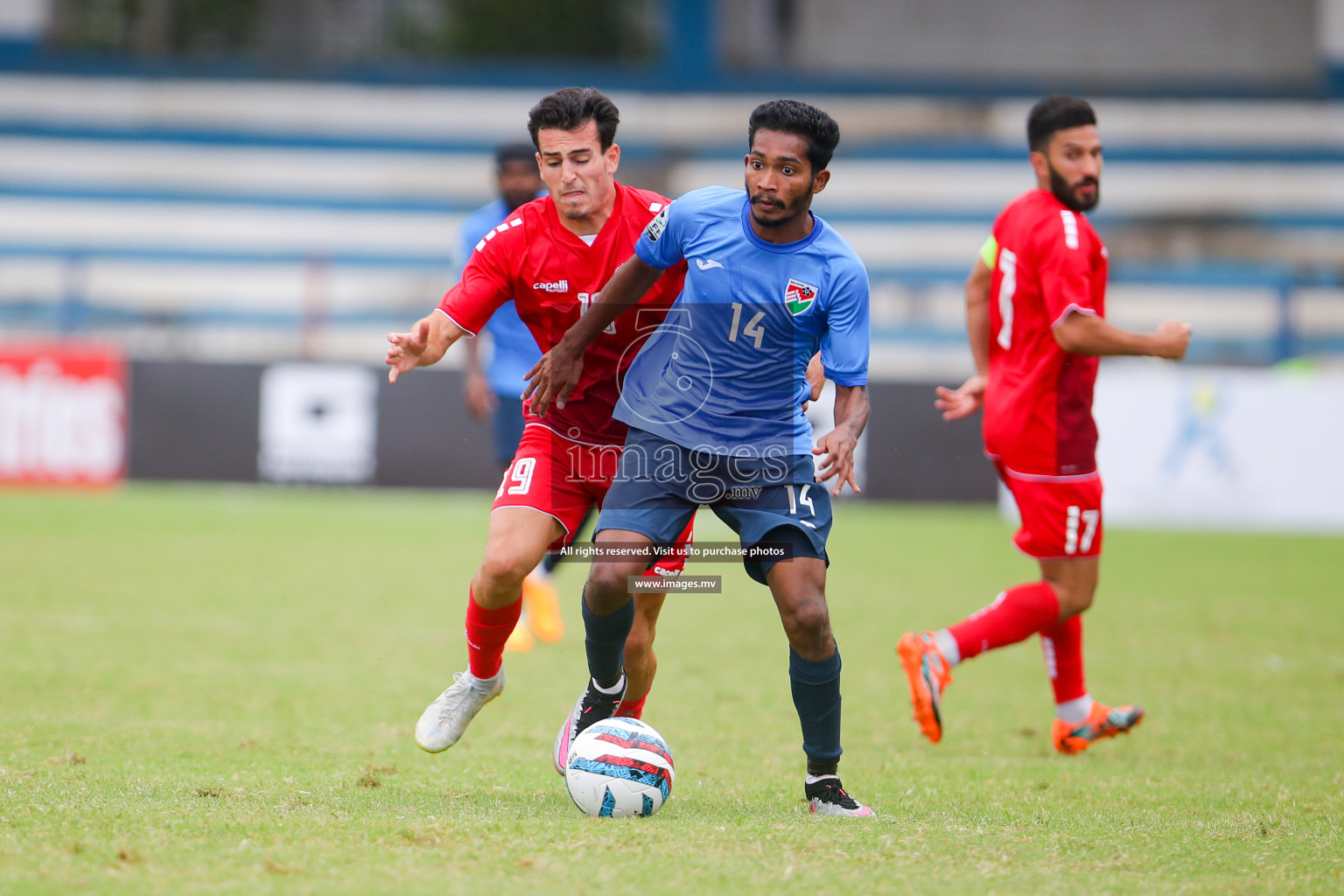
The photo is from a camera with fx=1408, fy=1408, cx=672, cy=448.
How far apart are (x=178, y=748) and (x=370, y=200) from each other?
61.0ft

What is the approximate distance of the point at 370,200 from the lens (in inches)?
873

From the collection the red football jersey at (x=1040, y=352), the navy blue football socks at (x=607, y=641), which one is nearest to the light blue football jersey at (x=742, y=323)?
the navy blue football socks at (x=607, y=641)

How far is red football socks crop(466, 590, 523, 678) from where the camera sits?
4.43 meters

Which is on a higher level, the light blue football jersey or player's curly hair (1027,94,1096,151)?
player's curly hair (1027,94,1096,151)

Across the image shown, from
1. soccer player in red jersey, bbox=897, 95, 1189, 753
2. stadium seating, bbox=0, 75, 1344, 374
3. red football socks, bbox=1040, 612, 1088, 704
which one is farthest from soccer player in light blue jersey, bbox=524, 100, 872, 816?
stadium seating, bbox=0, 75, 1344, 374

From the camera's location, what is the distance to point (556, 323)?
461 cm

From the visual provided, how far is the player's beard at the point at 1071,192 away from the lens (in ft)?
17.4

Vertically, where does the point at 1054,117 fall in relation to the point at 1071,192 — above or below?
above

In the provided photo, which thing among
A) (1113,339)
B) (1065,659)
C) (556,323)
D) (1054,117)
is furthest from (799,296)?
(1065,659)

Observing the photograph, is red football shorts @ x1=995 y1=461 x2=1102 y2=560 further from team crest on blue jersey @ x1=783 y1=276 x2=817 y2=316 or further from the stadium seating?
the stadium seating

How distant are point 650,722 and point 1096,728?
163 cm

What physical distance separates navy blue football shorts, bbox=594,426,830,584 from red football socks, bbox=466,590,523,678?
539 mm

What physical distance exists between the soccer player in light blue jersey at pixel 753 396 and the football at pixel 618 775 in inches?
15.8

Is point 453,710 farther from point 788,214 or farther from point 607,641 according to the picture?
point 788,214
